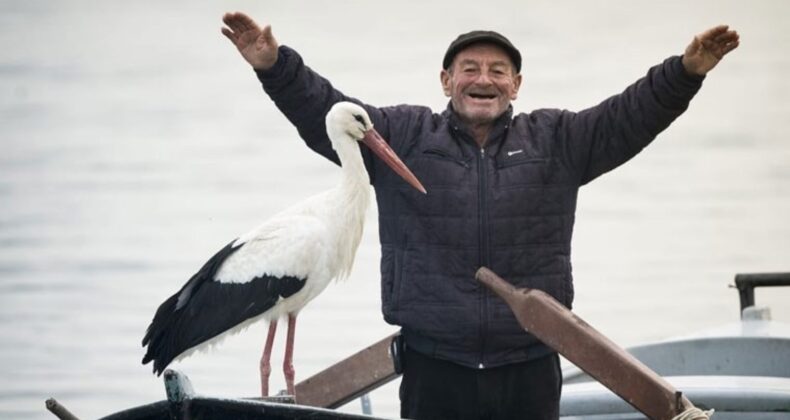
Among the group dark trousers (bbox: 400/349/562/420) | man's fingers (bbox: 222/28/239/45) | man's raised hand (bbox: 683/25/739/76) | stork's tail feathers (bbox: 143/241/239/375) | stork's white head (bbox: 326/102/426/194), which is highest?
man's fingers (bbox: 222/28/239/45)

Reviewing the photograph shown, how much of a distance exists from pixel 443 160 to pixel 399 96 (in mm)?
11603

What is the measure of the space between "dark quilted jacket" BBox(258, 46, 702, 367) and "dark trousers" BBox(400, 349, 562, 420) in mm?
46

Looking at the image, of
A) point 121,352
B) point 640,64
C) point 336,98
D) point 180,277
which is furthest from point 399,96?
point 336,98

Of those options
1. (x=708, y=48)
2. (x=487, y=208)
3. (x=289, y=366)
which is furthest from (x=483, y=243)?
(x=289, y=366)

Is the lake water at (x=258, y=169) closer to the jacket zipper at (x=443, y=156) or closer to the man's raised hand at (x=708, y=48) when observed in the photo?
the jacket zipper at (x=443, y=156)

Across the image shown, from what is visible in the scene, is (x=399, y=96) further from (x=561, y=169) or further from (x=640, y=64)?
(x=561, y=169)

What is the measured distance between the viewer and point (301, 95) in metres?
7.47

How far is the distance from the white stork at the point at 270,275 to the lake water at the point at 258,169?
3.02m

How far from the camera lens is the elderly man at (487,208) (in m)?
7.17

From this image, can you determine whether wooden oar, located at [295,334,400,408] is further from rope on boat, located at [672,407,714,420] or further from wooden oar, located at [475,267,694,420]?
rope on boat, located at [672,407,714,420]

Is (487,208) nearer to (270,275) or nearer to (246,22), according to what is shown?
(246,22)

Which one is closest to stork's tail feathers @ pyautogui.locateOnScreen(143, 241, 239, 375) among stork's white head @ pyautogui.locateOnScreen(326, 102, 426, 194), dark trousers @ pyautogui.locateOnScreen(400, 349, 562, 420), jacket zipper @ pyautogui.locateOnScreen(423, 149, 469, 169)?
stork's white head @ pyautogui.locateOnScreen(326, 102, 426, 194)

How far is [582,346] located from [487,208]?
1.79 ft

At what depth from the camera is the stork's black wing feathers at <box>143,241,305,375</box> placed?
8.22 m
